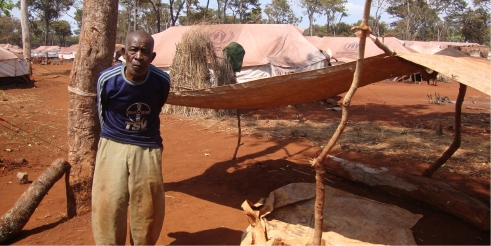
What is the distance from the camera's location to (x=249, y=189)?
4152 mm

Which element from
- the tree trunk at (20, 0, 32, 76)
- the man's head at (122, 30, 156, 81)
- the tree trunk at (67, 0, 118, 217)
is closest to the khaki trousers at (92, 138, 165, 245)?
the man's head at (122, 30, 156, 81)

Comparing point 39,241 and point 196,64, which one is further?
point 196,64

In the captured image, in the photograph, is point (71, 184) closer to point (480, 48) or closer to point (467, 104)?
point (467, 104)

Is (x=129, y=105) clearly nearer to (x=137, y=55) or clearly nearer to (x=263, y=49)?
(x=137, y=55)

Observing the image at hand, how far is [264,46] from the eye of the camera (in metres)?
12.3

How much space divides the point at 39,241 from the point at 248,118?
6447mm

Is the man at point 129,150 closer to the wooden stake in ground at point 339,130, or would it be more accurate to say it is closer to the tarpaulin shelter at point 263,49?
the wooden stake in ground at point 339,130

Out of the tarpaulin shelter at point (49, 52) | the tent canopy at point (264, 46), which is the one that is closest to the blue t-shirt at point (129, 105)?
the tent canopy at point (264, 46)

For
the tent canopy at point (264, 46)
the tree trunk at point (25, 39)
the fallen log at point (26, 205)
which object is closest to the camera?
the fallen log at point (26, 205)

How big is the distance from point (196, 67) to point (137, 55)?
7301 millimetres

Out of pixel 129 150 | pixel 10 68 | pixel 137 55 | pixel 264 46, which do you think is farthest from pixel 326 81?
pixel 10 68

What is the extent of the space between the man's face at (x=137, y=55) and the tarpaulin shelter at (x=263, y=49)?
9476 mm

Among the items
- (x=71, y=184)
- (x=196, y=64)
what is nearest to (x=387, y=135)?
(x=196, y=64)

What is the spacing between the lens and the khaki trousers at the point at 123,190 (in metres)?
2.26
